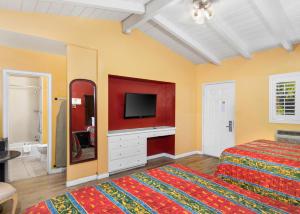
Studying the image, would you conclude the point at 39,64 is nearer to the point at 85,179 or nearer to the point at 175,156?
the point at 85,179

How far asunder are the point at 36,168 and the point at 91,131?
5.59 feet

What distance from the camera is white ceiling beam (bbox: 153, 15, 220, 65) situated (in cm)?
348

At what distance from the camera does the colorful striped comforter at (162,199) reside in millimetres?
1386

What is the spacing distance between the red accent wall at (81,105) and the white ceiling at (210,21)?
119cm

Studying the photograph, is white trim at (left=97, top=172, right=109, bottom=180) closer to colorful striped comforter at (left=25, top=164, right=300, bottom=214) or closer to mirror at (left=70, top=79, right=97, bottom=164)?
mirror at (left=70, top=79, right=97, bottom=164)

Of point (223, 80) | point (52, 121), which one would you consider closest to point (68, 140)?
point (52, 121)

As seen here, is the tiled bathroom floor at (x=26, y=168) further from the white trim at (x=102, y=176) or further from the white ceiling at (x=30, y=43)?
the white ceiling at (x=30, y=43)

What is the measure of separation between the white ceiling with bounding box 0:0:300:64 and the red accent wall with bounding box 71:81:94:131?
1186 mm

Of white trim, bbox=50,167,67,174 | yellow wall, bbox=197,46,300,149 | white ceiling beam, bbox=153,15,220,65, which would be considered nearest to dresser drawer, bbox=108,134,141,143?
white trim, bbox=50,167,67,174

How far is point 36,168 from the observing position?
4035 millimetres

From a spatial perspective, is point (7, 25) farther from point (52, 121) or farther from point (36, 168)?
point (36, 168)

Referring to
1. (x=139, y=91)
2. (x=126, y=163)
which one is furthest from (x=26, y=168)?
(x=139, y=91)

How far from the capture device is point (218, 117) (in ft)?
16.3

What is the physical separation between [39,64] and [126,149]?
2414 mm
